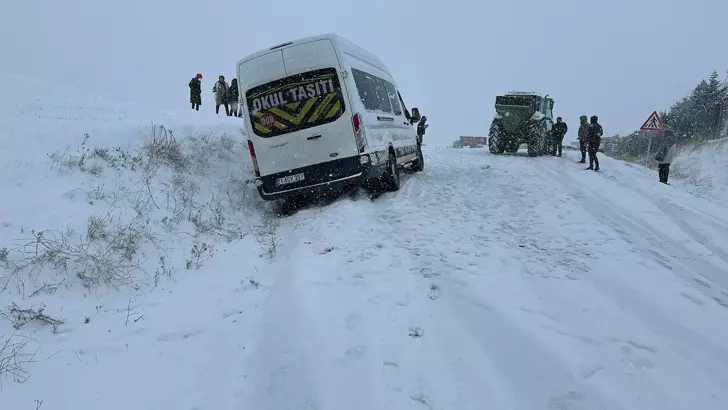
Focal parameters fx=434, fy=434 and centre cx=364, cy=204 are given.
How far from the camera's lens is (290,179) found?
24.7 feet

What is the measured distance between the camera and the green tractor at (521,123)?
55.2 feet

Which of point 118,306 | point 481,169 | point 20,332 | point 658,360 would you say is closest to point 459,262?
point 658,360

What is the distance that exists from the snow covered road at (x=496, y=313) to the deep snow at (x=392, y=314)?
16 millimetres

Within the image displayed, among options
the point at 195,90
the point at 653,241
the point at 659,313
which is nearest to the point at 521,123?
the point at 653,241

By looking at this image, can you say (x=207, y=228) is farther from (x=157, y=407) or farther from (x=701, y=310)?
(x=701, y=310)

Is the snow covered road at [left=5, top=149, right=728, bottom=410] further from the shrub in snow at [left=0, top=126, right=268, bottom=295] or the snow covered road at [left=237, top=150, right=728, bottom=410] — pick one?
the shrub in snow at [left=0, top=126, right=268, bottom=295]

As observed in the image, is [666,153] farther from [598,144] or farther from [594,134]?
[594,134]

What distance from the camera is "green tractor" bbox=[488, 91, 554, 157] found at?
16.8 meters

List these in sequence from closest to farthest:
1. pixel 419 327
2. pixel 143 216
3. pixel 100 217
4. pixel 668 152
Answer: pixel 419 327 < pixel 100 217 < pixel 143 216 < pixel 668 152

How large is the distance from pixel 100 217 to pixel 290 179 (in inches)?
119

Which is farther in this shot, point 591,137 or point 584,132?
point 584,132

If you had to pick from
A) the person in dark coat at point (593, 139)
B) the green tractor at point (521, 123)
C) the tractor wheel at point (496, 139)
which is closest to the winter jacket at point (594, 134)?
the person in dark coat at point (593, 139)

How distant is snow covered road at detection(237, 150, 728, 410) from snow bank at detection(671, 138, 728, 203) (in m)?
11.4

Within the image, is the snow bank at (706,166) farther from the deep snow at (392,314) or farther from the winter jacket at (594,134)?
the deep snow at (392,314)
